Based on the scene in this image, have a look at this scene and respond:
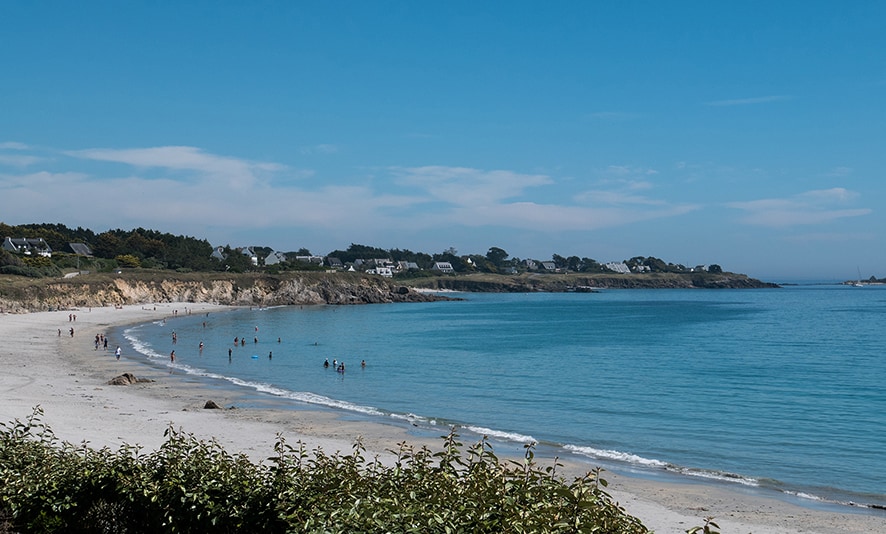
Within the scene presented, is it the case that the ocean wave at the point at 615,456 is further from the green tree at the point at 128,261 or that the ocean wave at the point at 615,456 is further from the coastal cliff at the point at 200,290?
the green tree at the point at 128,261

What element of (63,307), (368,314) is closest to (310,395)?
(63,307)

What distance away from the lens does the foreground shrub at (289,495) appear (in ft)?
19.7

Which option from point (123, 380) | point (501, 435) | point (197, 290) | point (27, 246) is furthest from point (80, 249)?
point (501, 435)

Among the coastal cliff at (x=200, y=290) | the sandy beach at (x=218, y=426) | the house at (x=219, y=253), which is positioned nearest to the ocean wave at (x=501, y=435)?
the sandy beach at (x=218, y=426)

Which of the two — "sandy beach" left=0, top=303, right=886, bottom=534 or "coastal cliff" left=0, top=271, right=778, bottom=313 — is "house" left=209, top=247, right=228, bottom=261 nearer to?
"coastal cliff" left=0, top=271, right=778, bottom=313

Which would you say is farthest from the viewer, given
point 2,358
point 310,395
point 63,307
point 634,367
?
point 63,307

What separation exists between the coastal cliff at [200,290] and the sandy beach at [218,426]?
38782mm

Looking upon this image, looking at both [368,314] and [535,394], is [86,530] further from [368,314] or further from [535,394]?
[368,314]

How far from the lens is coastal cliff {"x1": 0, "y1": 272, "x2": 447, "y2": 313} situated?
284 feet

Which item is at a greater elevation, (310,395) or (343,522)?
(343,522)

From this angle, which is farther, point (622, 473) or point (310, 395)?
point (310, 395)

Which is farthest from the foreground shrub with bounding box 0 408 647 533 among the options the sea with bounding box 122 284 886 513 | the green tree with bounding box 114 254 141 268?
the green tree with bounding box 114 254 141 268

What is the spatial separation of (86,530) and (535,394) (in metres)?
31.8

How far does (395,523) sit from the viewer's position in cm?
605
